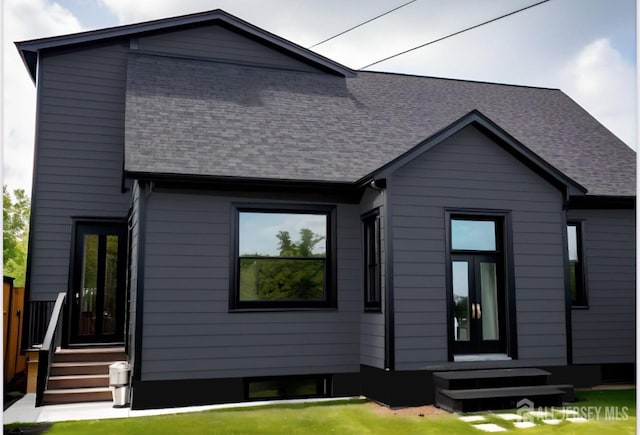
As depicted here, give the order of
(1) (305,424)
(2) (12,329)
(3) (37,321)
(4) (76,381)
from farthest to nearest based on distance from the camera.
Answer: (2) (12,329) → (3) (37,321) → (4) (76,381) → (1) (305,424)

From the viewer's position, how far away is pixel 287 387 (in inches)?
388

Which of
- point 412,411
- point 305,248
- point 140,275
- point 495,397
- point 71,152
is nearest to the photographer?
point 495,397

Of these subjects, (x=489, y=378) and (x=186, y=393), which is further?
(x=186, y=393)

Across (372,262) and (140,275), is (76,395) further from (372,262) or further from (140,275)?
(372,262)

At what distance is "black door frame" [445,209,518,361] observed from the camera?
9398 mm

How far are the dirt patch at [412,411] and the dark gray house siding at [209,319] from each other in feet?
4.26

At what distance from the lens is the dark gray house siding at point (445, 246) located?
30.2 feet

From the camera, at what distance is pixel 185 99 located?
11.4 m

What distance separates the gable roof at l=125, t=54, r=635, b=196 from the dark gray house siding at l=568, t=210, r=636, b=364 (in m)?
0.64

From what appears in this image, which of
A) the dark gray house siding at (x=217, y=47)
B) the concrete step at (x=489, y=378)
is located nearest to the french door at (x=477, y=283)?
the concrete step at (x=489, y=378)

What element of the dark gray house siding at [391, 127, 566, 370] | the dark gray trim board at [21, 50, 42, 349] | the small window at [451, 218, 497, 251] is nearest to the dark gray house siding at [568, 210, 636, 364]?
the dark gray house siding at [391, 127, 566, 370]

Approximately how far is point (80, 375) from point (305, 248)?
4.24 meters

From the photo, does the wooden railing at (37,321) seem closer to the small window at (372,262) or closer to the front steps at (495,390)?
the small window at (372,262)

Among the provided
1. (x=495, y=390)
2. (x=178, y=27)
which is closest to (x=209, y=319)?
(x=495, y=390)
